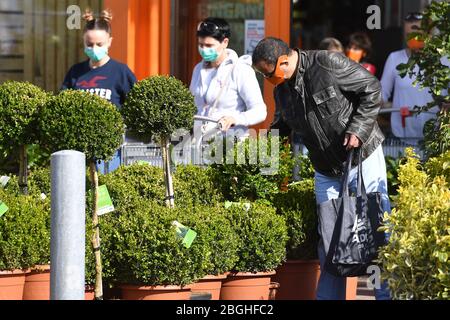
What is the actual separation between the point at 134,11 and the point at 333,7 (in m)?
6.75

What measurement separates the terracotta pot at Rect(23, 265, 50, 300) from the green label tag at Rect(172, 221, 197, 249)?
0.80m

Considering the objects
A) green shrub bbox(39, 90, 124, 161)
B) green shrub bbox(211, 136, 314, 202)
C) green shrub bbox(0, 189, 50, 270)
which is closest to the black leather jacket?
green shrub bbox(211, 136, 314, 202)

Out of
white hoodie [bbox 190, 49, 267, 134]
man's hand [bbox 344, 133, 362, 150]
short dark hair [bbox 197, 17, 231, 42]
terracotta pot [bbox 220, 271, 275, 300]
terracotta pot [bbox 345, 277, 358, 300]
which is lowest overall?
terracotta pot [bbox 345, 277, 358, 300]

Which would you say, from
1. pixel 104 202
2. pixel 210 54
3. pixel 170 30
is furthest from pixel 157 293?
pixel 170 30

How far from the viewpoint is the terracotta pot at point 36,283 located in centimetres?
668

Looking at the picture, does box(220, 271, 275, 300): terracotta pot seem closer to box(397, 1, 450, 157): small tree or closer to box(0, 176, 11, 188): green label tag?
box(397, 1, 450, 157): small tree

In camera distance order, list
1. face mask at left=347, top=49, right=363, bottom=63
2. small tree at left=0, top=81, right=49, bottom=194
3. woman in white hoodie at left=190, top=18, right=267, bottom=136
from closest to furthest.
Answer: small tree at left=0, top=81, right=49, bottom=194 < woman in white hoodie at left=190, top=18, right=267, bottom=136 < face mask at left=347, top=49, right=363, bottom=63

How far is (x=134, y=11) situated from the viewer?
1055cm

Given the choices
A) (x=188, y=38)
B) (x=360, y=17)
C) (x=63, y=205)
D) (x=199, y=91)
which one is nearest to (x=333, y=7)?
(x=360, y=17)

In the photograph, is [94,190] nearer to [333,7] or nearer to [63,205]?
[63,205]

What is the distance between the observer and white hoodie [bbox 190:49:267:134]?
28.1 ft

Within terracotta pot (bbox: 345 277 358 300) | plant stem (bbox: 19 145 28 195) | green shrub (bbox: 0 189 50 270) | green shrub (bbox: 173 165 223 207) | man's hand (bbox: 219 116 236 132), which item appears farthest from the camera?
man's hand (bbox: 219 116 236 132)

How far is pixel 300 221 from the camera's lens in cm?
734
